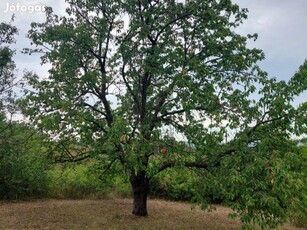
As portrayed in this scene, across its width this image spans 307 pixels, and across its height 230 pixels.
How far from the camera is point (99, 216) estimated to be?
9.03 metres

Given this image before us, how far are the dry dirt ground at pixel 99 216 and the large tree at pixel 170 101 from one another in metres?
0.75

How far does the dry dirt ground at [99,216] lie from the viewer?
26.7 feet

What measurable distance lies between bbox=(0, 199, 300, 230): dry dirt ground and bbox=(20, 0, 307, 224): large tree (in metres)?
0.75

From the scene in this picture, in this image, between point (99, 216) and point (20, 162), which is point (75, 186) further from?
point (99, 216)

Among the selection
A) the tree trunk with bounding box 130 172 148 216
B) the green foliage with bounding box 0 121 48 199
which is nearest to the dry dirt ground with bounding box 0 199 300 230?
the tree trunk with bounding box 130 172 148 216

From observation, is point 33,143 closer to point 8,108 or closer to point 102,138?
point 8,108

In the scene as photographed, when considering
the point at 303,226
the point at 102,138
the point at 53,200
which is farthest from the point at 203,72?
the point at 53,200

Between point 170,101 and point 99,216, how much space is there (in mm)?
3726

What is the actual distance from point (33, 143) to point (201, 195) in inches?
185

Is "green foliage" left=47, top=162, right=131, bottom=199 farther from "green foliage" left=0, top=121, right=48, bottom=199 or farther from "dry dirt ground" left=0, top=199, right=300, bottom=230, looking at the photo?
"dry dirt ground" left=0, top=199, right=300, bottom=230

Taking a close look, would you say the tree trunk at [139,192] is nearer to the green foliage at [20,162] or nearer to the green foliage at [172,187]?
the green foliage at [20,162]

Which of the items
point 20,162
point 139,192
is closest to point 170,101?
point 139,192

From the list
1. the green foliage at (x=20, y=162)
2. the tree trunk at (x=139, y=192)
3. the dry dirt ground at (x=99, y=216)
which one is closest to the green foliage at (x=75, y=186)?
the green foliage at (x=20, y=162)

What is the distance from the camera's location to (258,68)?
25.3 feet
